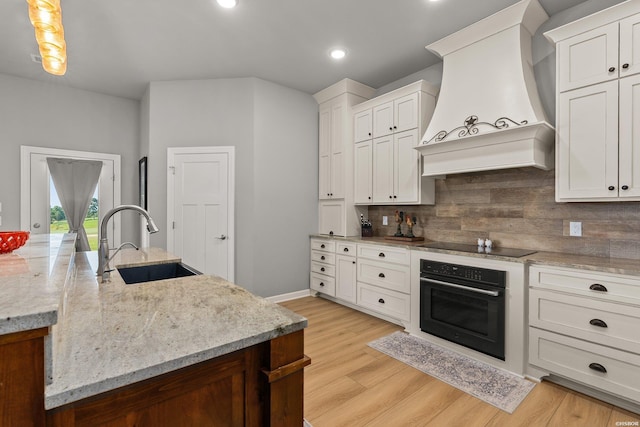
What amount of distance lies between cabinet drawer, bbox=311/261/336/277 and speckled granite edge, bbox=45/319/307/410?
316 centimetres

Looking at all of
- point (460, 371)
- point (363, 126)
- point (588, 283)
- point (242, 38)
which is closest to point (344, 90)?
point (363, 126)

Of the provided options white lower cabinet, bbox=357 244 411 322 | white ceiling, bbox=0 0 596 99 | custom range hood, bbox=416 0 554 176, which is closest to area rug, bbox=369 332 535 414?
white lower cabinet, bbox=357 244 411 322

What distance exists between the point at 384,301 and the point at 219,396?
2.75 m

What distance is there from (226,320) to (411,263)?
95.9 inches

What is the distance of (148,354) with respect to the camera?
0.76 m

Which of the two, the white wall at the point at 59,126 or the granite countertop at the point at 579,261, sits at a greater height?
the white wall at the point at 59,126

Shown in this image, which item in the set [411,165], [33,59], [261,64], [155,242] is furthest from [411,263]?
[33,59]

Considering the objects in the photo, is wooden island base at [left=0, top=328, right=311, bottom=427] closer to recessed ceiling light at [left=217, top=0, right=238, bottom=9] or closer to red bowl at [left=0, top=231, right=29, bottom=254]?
red bowl at [left=0, top=231, right=29, bottom=254]

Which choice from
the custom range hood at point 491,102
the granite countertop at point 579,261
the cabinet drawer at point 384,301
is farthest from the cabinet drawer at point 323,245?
the custom range hood at point 491,102

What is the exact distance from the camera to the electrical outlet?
2.50 metres

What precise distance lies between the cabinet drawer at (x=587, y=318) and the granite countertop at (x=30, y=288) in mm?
2737

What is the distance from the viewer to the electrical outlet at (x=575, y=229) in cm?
250

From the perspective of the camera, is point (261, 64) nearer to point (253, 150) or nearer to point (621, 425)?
point (253, 150)

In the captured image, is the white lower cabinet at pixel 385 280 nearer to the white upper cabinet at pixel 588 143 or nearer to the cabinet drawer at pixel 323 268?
the cabinet drawer at pixel 323 268
